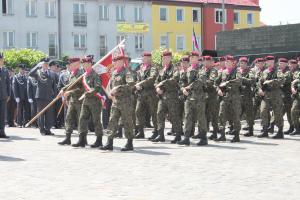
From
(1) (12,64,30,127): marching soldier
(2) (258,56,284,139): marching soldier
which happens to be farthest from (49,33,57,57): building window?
(2) (258,56,284,139): marching soldier

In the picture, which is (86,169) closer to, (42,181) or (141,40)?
(42,181)

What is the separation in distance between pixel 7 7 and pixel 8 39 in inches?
116

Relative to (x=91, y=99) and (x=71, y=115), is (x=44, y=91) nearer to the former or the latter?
(x=71, y=115)

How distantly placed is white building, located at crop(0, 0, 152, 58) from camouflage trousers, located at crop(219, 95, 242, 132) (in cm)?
4278

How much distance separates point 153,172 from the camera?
33.0 feet

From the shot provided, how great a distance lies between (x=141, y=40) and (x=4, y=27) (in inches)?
582

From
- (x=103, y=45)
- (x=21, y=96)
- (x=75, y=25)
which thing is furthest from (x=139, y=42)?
(x=21, y=96)

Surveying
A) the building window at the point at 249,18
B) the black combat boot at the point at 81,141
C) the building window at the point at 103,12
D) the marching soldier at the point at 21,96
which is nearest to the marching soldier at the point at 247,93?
the black combat boot at the point at 81,141

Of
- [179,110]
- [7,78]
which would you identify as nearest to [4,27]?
[7,78]

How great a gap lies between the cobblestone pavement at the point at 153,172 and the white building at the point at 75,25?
43056mm

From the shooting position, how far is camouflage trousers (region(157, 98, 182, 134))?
1466cm

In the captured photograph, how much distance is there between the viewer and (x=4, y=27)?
5534 centimetres

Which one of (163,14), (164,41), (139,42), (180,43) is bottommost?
(139,42)

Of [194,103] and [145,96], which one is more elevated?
[145,96]
